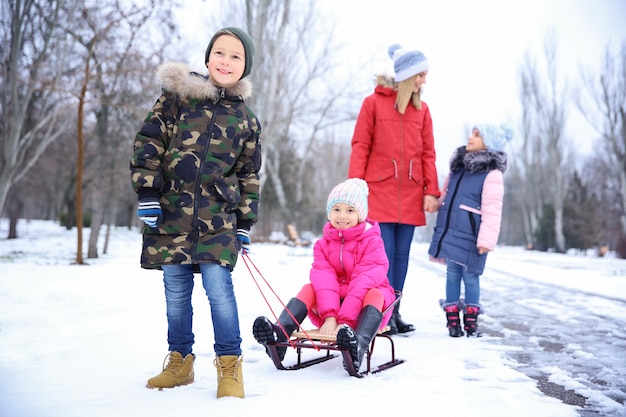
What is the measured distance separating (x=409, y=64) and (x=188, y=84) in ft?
7.55

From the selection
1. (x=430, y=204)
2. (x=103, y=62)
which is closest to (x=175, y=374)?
(x=430, y=204)

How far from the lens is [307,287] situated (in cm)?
317

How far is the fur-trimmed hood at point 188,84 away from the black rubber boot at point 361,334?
1.28 metres

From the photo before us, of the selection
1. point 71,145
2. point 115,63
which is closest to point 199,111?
point 115,63

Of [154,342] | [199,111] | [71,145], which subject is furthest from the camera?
[71,145]

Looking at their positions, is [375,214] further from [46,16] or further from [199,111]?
[46,16]

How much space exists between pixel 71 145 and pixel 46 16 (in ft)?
60.8

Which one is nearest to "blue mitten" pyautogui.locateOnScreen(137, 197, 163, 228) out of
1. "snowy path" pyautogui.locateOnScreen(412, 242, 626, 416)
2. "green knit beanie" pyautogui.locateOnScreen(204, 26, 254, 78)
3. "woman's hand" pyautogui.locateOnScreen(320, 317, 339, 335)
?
"green knit beanie" pyautogui.locateOnScreen(204, 26, 254, 78)

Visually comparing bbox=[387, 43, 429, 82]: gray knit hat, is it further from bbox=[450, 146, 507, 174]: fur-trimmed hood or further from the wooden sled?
the wooden sled

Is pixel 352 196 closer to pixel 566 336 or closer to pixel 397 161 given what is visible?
pixel 397 161

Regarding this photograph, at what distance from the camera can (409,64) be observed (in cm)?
417

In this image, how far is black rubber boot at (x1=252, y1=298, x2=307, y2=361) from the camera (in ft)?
8.89

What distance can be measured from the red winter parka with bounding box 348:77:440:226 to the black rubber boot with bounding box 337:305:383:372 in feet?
4.56

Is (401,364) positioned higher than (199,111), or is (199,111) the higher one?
(199,111)
